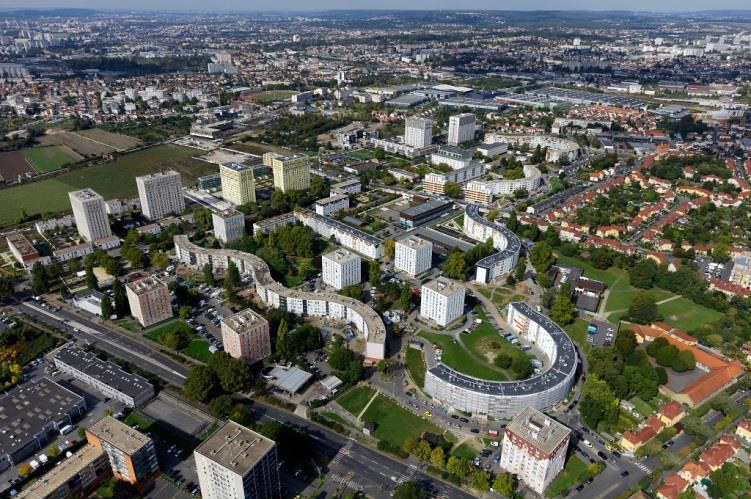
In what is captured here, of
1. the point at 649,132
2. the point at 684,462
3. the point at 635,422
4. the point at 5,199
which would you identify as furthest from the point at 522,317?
the point at 649,132

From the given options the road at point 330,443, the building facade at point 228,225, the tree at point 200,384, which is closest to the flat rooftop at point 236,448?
the road at point 330,443

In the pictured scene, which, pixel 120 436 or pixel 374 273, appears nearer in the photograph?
pixel 120 436

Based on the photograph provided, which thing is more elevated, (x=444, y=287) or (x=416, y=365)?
(x=444, y=287)

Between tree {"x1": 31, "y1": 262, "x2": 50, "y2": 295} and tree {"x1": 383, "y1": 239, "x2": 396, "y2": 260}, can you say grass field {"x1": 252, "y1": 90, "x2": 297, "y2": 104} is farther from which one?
tree {"x1": 31, "y1": 262, "x2": 50, "y2": 295}

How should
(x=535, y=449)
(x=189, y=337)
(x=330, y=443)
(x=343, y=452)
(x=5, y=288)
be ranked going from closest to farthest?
(x=535, y=449), (x=343, y=452), (x=330, y=443), (x=189, y=337), (x=5, y=288)

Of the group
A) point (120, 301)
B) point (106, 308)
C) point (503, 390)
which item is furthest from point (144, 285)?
point (503, 390)

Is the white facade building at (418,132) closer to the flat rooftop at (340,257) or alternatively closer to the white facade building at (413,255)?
the white facade building at (413,255)

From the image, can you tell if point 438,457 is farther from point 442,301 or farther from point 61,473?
point 61,473
